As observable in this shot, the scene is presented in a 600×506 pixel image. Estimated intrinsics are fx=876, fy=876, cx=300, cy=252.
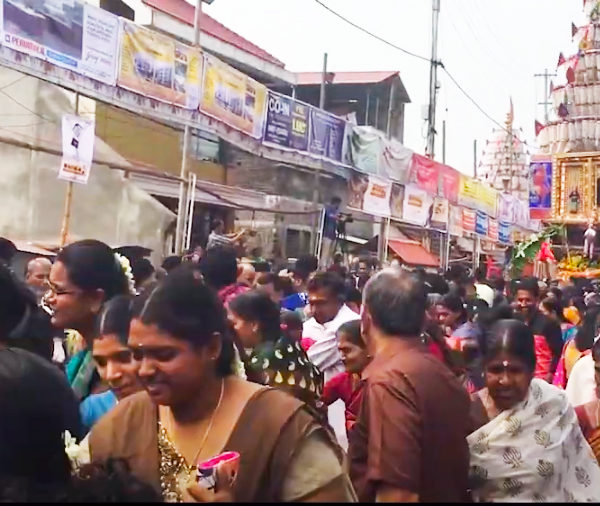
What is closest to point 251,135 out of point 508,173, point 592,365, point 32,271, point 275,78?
point 32,271

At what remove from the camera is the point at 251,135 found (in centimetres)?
1230

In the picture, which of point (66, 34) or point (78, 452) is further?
point (66, 34)

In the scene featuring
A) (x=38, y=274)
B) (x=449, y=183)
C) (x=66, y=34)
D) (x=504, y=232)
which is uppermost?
(x=449, y=183)

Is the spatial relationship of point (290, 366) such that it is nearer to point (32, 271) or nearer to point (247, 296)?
point (247, 296)

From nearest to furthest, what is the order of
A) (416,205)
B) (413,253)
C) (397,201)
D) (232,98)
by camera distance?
(232,98) < (397,201) < (416,205) < (413,253)

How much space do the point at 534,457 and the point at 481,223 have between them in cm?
2077

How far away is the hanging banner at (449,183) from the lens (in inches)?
797

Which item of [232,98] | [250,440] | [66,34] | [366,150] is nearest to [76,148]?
[66,34]

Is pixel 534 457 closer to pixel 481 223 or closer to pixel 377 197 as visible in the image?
pixel 377 197

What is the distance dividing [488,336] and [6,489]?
227 cm

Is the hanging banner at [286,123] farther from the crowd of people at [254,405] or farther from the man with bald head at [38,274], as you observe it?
the crowd of people at [254,405]

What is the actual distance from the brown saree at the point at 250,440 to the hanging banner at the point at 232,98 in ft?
30.1

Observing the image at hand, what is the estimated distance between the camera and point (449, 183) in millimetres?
20750

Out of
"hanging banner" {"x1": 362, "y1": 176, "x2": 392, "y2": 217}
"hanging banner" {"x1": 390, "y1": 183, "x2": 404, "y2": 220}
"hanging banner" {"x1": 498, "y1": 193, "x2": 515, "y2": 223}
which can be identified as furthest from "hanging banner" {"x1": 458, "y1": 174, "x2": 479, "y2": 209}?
"hanging banner" {"x1": 362, "y1": 176, "x2": 392, "y2": 217}
